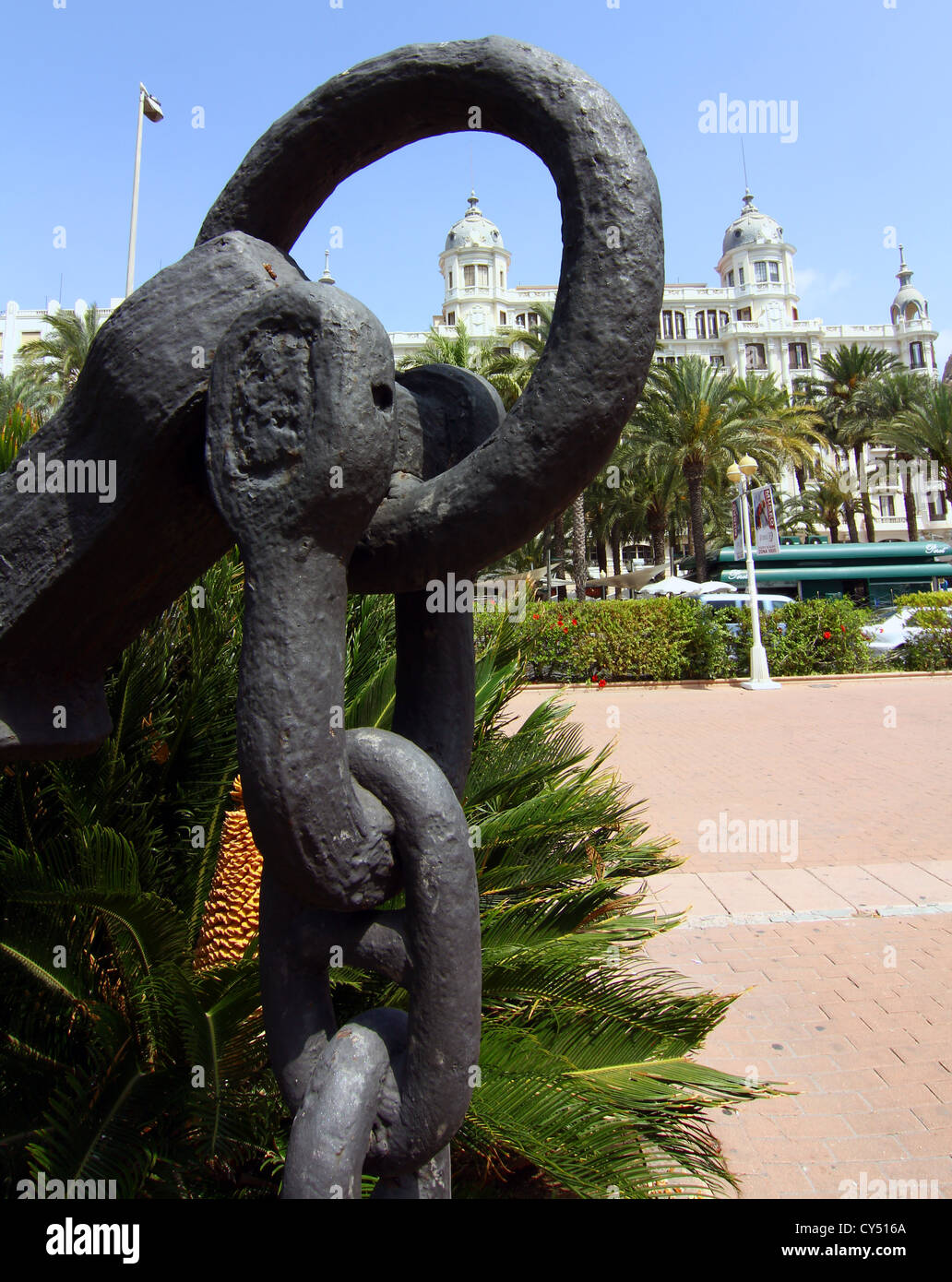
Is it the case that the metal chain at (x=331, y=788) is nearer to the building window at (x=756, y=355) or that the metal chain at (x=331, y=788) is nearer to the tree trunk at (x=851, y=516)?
the tree trunk at (x=851, y=516)

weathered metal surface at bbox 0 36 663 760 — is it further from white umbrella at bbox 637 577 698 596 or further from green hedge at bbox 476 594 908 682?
white umbrella at bbox 637 577 698 596

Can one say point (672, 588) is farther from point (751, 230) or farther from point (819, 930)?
point (751, 230)

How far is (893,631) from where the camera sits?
1869cm

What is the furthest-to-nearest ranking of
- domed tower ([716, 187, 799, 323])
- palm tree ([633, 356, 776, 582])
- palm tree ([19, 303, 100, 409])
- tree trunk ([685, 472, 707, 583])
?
domed tower ([716, 187, 799, 323])
tree trunk ([685, 472, 707, 583])
palm tree ([633, 356, 776, 582])
palm tree ([19, 303, 100, 409])

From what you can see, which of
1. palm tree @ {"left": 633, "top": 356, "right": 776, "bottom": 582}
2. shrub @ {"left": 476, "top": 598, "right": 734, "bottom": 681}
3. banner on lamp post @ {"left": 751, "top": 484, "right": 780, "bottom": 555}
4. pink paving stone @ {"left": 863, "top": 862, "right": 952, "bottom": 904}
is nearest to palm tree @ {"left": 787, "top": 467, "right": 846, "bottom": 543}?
palm tree @ {"left": 633, "top": 356, "right": 776, "bottom": 582}

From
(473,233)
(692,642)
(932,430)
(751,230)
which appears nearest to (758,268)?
(751,230)

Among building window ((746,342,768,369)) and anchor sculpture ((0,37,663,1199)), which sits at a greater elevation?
building window ((746,342,768,369))

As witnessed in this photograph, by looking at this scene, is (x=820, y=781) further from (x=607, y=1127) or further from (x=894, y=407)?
(x=894, y=407)

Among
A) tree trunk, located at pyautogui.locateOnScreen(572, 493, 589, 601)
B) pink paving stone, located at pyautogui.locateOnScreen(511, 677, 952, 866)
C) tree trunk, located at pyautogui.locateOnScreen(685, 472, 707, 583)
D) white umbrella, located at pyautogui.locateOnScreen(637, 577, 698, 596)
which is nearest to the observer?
pink paving stone, located at pyautogui.locateOnScreen(511, 677, 952, 866)

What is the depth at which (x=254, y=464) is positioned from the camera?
110cm

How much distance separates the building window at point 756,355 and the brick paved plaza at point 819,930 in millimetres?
52501

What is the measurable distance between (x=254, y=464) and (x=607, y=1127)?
6.65ft

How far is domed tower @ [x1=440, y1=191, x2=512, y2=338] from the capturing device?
2194 inches

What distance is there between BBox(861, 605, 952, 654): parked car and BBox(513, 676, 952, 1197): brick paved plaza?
263 inches
